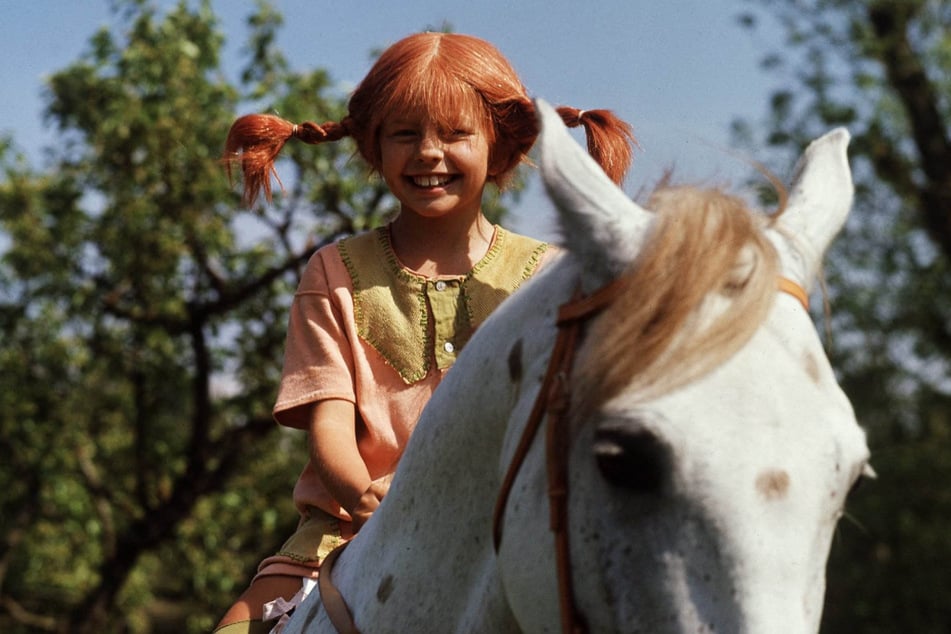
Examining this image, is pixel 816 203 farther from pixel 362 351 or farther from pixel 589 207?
pixel 362 351

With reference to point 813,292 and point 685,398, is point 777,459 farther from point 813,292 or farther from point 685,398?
point 813,292

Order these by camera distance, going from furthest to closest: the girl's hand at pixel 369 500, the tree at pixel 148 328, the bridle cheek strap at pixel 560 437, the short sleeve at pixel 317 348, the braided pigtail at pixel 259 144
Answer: the tree at pixel 148 328 → the braided pigtail at pixel 259 144 → the short sleeve at pixel 317 348 → the girl's hand at pixel 369 500 → the bridle cheek strap at pixel 560 437

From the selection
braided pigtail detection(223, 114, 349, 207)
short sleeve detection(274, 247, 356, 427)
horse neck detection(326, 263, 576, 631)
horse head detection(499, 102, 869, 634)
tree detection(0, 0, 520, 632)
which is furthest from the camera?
tree detection(0, 0, 520, 632)

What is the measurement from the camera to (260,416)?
10.7 meters

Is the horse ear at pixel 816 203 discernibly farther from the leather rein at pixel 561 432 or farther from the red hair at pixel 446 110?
the red hair at pixel 446 110

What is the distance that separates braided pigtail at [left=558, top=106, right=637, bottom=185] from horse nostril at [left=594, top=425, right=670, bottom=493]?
1187 mm

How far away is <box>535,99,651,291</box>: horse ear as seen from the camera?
179 centimetres

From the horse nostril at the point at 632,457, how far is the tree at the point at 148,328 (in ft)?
25.5

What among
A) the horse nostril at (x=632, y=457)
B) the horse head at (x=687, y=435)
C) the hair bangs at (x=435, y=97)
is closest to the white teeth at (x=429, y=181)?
the hair bangs at (x=435, y=97)

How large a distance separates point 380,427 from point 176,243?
7.98 m

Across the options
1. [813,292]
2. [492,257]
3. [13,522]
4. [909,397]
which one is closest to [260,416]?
[13,522]

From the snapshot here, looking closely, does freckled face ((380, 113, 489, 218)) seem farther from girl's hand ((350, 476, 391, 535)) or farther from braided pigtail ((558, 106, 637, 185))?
girl's hand ((350, 476, 391, 535))

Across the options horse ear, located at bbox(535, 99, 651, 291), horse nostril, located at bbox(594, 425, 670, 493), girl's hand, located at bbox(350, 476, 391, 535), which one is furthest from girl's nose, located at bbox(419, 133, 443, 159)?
horse nostril, located at bbox(594, 425, 670, 493)

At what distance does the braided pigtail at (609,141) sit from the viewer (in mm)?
2785
